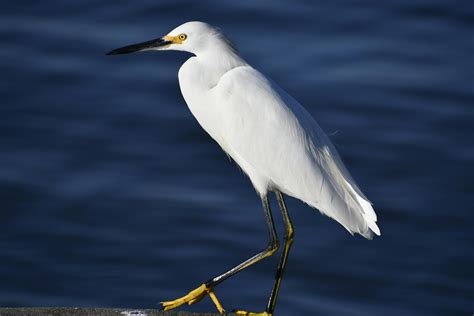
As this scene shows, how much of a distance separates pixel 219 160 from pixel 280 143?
312 cm

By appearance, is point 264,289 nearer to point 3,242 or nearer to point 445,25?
point 3,242

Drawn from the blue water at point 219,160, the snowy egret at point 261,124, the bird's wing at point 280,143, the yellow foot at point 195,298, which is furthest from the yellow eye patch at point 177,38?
the blue water at point 219,160

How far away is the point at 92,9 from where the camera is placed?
10.3 metres

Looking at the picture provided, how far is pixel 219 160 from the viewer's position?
28.6 ft

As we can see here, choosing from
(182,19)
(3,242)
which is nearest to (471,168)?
(182,19)

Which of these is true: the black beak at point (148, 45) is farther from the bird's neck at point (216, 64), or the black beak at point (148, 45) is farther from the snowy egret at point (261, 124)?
the bird's neck at point (216, 64)

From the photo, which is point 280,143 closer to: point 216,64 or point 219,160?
point 216,64

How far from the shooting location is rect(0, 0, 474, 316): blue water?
25.4ft

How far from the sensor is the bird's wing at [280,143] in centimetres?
554

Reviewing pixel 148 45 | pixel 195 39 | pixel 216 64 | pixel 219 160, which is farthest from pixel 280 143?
pixel 219 160

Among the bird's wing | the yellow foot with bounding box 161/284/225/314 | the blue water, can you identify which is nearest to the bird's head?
the bird's wing

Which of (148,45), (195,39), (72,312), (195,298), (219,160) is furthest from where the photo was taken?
(219,160)

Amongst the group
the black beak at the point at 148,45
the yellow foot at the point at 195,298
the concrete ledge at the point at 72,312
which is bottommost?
the concrete ledge at the point at 72,312

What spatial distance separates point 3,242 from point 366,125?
3.01 m
